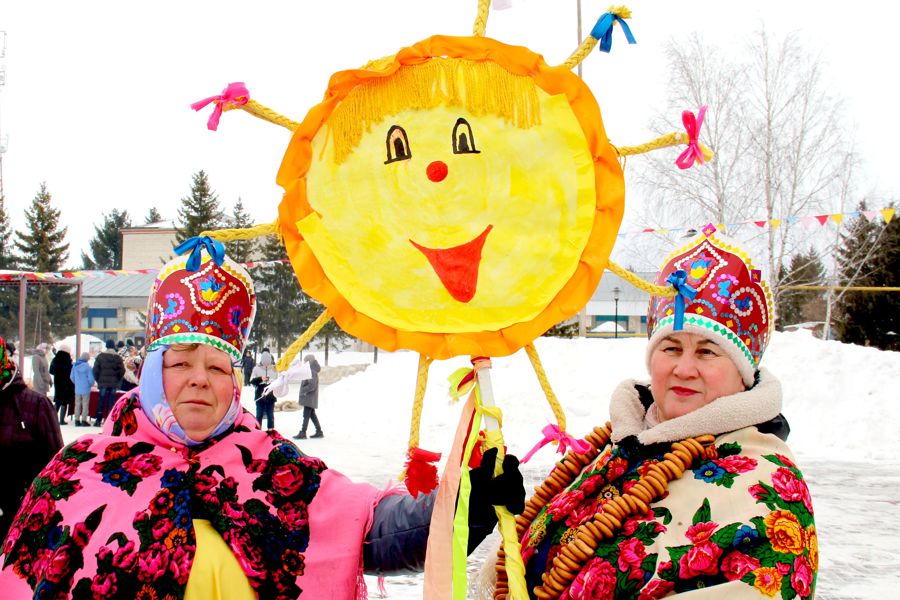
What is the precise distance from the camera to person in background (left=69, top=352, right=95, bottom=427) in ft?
46.7

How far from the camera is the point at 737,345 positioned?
2.04m

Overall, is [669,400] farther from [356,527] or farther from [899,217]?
[899,217]

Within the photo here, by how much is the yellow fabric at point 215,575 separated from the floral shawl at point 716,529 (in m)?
0.80

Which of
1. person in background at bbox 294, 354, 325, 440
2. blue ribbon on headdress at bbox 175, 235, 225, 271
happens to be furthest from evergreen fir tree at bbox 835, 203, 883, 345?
blue ribbon on headdress at bbox 175, 235, 225, 271

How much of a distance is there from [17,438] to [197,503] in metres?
1.53

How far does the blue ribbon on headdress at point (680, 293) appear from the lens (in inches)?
77.4

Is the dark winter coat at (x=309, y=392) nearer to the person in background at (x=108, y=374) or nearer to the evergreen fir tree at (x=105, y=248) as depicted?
the person in background at (x=108, y=374)

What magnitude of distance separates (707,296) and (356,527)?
1.17 m

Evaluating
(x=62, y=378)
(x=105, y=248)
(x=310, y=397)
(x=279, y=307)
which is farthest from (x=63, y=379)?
(x=105, y=248)

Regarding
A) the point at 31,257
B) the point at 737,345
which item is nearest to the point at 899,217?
the point at 737,345

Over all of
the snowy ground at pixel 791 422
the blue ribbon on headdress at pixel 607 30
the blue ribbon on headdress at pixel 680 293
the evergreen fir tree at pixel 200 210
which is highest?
the evergreen fir tree at pixel 200 210

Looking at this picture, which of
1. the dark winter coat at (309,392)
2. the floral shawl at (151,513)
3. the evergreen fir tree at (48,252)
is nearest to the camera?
the floral shawl at (151,513)

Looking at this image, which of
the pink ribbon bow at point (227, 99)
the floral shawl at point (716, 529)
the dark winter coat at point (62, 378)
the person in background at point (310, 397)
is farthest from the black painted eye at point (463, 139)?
the dark winter coat at point (62, 378)

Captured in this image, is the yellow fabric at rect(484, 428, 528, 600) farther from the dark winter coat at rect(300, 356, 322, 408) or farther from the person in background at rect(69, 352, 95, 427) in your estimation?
the person in background at rect(69, 352, 95, 427)
